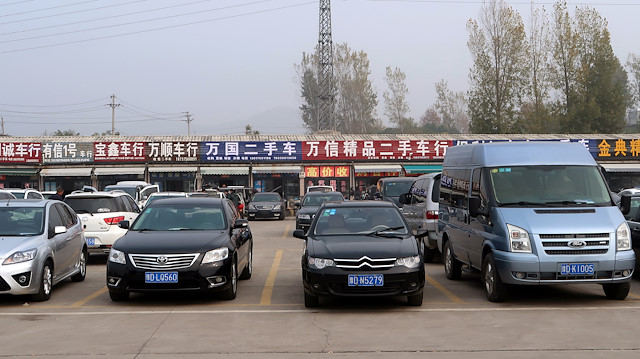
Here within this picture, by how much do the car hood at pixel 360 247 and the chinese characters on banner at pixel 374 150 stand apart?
3672 cm

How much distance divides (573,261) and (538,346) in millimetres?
2547

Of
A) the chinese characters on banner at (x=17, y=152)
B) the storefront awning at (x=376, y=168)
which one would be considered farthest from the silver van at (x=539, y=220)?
the chinese characters on banner at (x=17, y=152)

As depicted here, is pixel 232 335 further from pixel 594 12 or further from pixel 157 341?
pixel 594 12

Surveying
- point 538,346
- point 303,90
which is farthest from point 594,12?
point 538,346

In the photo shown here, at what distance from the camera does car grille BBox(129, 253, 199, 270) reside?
1003cm

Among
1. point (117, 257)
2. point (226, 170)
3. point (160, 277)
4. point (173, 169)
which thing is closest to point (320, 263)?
point (160, 277)

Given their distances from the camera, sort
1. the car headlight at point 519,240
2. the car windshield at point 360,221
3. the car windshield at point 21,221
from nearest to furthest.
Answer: the car headlight at point 519,240 < the car windshield at point 360,221 < the car windshield at point 21,221

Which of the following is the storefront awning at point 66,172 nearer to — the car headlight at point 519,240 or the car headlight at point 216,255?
the car headlight at point 216,255

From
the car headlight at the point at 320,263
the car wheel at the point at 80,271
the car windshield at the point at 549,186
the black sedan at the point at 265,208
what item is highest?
the car windshield at the point at 549,186

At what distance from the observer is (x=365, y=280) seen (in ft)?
31.0

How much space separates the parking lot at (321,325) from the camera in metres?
7.38

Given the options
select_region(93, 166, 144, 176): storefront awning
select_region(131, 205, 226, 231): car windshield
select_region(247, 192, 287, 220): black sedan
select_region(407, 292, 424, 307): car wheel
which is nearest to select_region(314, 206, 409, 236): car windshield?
select_region(407, 292, 424, 307): car wheel

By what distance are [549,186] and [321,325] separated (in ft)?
13.7

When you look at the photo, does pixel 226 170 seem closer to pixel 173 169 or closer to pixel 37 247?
pixel 173 169
